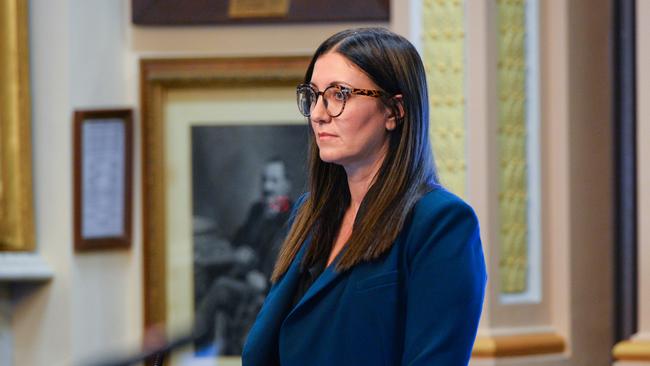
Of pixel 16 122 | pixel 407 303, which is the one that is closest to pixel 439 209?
pixel 407 303

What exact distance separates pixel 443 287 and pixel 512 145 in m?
A: 2.31

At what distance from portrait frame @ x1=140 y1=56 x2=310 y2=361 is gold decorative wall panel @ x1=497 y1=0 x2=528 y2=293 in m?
0.74

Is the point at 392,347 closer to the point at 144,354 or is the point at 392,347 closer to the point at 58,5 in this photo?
the point at 144,354

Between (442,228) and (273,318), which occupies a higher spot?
(442,228)

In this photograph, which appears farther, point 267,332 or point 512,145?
point 512,145

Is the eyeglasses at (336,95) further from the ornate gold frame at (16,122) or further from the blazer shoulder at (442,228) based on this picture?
the ornate gold frame at (16,122)

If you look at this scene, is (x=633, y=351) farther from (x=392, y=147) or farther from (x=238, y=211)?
(x=392, y=147)

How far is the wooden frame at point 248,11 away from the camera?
13.5 ft

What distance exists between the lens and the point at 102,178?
13.6 ft

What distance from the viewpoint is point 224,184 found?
14.0ft

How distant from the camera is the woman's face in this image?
1.76m

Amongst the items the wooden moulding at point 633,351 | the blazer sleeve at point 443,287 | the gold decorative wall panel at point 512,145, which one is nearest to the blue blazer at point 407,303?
the blazer sleeve at point 443,287

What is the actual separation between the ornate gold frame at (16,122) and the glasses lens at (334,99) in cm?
244

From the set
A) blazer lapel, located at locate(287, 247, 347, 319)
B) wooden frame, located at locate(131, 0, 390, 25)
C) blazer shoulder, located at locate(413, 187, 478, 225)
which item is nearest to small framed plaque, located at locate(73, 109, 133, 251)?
wooden frame, located at locate(131, 0, 390, 25)
